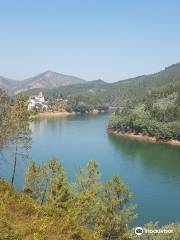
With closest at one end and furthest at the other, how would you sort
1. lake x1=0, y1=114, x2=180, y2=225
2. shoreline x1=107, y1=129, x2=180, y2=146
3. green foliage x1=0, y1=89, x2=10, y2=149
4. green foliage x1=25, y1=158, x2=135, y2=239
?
green foliage x1=25, y1=158, x2=135, y2=239
green foliage x1=0, y1=89, x2=10, y2=149
lake x1=0, y1=114, x2=180, y2=225
shoreline x1=107, y1=129, x2=180, y2=146

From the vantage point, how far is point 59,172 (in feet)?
90.7

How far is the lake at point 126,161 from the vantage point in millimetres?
41500

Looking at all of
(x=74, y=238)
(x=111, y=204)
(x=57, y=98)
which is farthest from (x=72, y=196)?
(x=57, y=98)

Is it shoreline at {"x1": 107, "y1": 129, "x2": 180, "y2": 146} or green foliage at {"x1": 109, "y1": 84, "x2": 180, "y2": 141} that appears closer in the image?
shoreline at {"x1": 107, "y1": 129, "x2": 180, "y2": 146}

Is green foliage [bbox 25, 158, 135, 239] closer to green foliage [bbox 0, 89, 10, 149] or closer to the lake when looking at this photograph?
green foliage [bbox 0, 89, 10, 149]

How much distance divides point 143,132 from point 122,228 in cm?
6927

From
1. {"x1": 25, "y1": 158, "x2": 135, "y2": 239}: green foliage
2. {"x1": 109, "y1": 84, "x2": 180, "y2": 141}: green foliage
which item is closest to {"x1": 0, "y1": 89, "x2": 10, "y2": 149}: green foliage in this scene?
{"x1": 25, "y1": 158, "x2": 135, "y2": 239}: green foliage

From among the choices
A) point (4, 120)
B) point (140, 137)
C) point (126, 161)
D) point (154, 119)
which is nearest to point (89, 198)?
point (4, 120)

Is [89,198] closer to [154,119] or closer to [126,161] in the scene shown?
[126,161]

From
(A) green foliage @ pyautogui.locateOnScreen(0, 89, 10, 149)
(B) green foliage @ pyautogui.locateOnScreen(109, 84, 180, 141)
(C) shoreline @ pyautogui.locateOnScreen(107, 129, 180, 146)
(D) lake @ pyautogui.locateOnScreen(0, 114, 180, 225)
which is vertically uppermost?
(A) green foliage @ pyautogui.locateOnScreen(0, 89, 10, 149)

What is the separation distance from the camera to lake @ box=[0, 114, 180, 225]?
136 feet

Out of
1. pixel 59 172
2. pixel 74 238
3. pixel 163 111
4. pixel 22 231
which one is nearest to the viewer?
pixel 22 231

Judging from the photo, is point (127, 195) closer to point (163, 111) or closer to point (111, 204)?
point (111, 204)

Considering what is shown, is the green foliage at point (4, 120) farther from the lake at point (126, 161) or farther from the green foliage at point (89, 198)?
the green foliage at point (89, 198)
